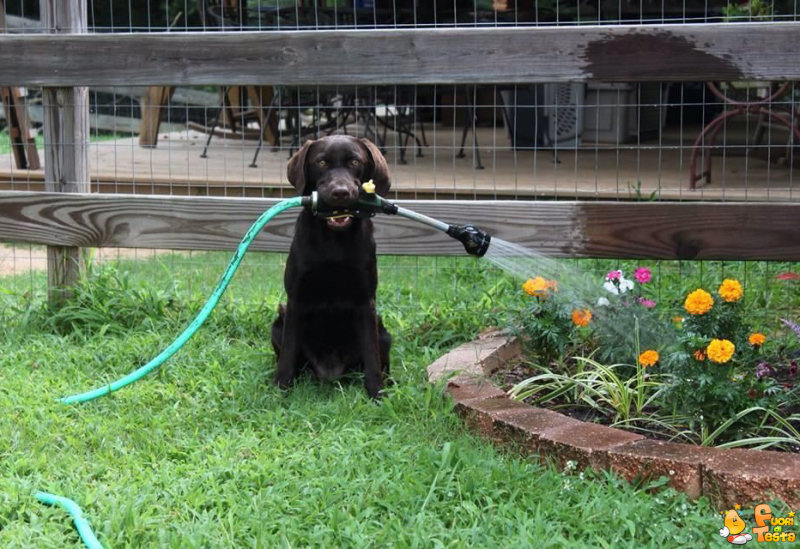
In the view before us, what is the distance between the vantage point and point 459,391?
3680mm

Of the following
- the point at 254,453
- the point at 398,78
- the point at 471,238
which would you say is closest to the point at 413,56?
the point at 398,78

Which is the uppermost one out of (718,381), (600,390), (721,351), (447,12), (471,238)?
(447,12)

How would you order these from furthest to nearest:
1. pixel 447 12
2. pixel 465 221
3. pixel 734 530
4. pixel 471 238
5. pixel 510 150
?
1. pixel 447 12
2. pixel 510 150
3. pixel 465 221
4. pixel 471 238
5. pixel 734 530

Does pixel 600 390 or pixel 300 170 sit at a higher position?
pixel 300 170

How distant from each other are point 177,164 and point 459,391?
580 centimetres

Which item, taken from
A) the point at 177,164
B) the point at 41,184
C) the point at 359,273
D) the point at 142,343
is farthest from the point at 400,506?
the point at 177,164

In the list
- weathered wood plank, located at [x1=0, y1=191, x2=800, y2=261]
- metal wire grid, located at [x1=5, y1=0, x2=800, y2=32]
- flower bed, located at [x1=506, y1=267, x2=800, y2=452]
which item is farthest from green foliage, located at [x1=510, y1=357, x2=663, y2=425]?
metal wire grid, located at [x1=5, y1=0, x2=800, y2=32]

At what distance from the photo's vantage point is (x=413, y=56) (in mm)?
4535

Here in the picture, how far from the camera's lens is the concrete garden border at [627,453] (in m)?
2.85

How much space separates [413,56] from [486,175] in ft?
11.6

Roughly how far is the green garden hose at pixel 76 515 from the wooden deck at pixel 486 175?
10.8 ft

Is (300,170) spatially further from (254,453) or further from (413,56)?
(254,453)

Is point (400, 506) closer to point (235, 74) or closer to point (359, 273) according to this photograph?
point (359, 273)

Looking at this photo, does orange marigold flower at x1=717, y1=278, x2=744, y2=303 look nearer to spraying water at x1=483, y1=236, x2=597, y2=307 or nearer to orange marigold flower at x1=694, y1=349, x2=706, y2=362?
orange marigold flower at x1=694, y1=349, x2=706, y2=362
